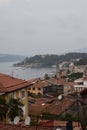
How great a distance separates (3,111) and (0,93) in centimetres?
223

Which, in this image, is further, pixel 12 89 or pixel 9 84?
pixel 9 84

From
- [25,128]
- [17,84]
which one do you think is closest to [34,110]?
[17,84]

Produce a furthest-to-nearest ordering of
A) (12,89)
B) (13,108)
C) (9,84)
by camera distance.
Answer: (9,84)
(12,89)
(13,108)

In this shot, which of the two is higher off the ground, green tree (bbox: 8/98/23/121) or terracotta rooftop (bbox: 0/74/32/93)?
terracotta rooftop (bbox: 0/74/32/93)

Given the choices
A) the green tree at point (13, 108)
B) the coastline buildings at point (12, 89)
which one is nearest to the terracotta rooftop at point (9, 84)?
the coastline buildings at point (12, 89)

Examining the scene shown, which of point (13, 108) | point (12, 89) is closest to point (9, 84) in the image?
point (12, 89)

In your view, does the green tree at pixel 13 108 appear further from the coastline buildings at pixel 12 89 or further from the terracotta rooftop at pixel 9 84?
the terracotta rooftop at pixel 9 84

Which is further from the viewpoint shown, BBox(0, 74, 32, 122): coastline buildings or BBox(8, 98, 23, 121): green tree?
BBox(0, 74, 32, 122): coastline buildings

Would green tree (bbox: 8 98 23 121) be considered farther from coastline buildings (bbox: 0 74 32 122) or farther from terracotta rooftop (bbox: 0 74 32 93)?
terracotta rooftop (bbox: 0 74 32 93)

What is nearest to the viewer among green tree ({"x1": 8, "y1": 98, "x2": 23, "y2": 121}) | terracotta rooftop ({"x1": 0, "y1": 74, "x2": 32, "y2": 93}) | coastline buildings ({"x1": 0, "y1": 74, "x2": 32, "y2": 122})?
green tree ({"x1": 8, "y1": 98, "x2": 23, "y2": 121})

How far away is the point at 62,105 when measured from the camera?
2500 cm

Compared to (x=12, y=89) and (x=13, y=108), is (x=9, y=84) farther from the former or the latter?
(x=13, y=108)

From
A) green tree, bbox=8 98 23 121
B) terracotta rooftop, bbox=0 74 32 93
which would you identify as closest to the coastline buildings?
terracotta rooftop, bbox=0 74 32 93

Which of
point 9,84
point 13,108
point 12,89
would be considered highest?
point 9,84
